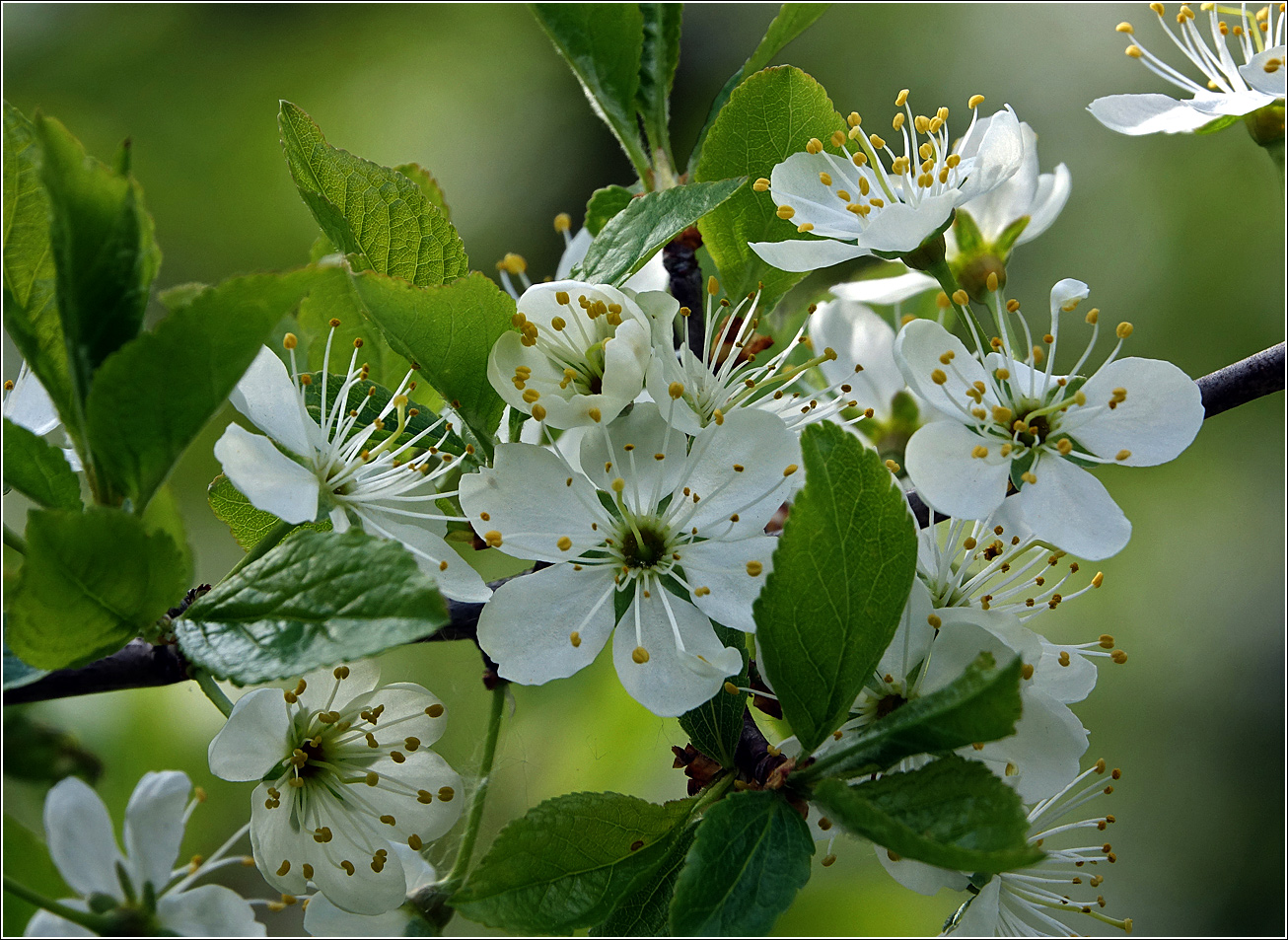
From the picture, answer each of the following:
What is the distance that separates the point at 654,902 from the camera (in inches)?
20.6

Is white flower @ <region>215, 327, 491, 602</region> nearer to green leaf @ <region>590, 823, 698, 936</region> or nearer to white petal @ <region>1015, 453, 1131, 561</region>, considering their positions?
green leaf @ <region>590, 823, 698, 936</region>

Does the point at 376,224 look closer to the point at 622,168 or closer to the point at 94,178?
the point at 94,178

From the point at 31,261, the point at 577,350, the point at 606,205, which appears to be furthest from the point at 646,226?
the point at 31,261

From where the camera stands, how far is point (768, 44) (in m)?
0.72

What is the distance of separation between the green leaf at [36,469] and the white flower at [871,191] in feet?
1.17

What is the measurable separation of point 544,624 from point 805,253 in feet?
0.80

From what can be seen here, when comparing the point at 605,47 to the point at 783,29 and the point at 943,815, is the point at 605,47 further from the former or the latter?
the point at 943,815

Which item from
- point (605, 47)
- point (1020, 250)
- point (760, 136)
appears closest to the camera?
point (760, 136)

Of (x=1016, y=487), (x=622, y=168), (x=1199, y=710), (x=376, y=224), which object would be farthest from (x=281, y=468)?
(x=622, y=168)

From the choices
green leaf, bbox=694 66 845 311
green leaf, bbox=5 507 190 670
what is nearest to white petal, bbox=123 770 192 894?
green leaf, bbox=5 507 190 670

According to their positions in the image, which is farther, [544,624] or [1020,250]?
[1020,250]

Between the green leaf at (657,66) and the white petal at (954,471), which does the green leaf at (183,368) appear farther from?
the green leaf at (657,66)

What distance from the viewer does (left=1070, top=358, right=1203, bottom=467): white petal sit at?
1.79ft

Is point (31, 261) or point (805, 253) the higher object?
point (31, 261)
